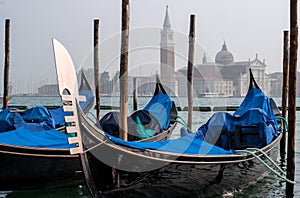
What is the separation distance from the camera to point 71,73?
3.65m

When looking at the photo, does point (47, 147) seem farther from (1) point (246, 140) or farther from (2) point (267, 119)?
(2) point (267, 119)

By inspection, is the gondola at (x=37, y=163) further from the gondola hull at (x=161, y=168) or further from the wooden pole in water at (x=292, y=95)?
the wooden pole in water at (x=292, y=95)

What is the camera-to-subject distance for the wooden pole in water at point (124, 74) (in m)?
5.65

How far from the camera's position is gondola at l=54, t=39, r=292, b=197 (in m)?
3.85

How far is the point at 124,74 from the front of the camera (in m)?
5.79

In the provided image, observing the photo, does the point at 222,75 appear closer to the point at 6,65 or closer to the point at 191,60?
the point at 191,60

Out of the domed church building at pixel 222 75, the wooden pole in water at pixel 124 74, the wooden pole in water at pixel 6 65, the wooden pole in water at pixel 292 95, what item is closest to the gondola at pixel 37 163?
the wooden pole in water at pixel 124 74

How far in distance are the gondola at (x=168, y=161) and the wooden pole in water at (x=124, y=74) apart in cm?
100

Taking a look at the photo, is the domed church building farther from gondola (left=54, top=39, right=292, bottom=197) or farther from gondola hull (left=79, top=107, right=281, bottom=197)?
gondola hull (left=79, top=107, right=281, bottom=197)

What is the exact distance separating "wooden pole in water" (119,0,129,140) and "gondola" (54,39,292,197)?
999 millimetres

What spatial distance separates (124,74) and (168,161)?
1902mm

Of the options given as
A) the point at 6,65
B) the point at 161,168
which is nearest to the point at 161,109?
the point at 6,65

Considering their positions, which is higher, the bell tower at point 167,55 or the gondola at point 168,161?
the bell tower at point 167,55

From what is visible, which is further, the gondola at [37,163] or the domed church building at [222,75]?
the domed church building at [222,75]
